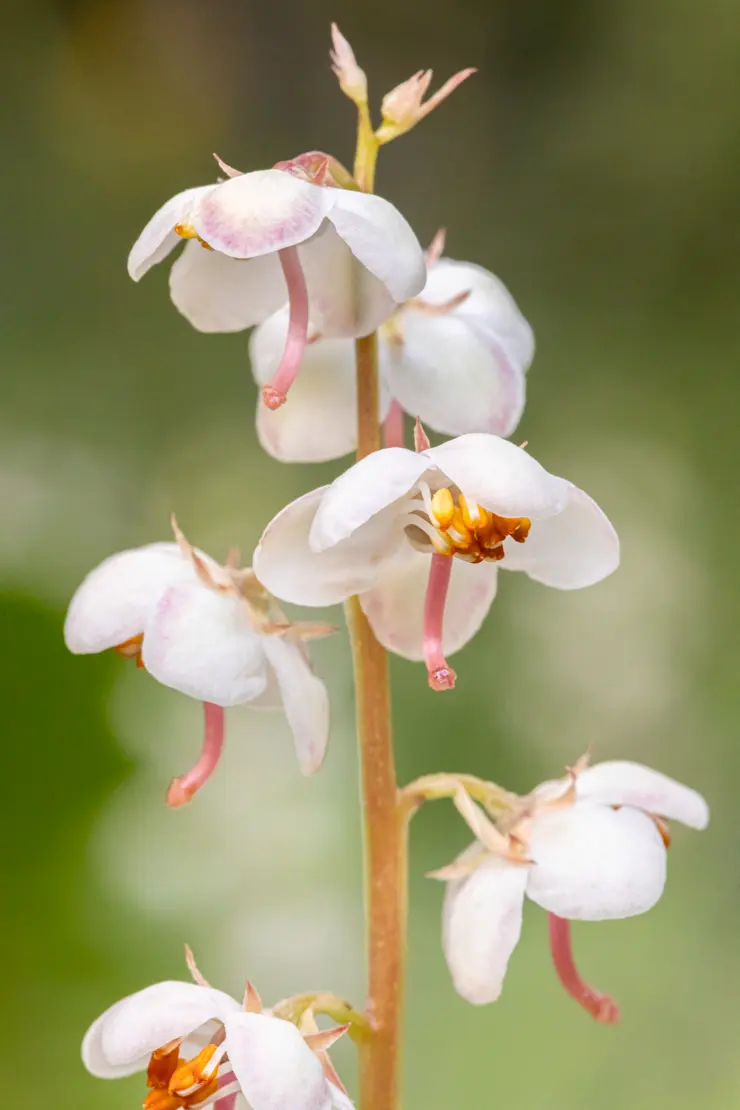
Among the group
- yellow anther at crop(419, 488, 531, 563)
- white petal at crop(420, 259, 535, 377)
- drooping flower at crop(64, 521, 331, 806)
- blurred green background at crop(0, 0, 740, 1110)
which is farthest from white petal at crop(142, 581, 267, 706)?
blurred green background at crop(0, 0, 740, 1110)

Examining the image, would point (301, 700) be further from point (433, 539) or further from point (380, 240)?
point (380, 240)

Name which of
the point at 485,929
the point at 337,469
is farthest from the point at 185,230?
the point at 337,469

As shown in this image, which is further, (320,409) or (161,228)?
(320,409)

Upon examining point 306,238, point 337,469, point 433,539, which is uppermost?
point 306,238

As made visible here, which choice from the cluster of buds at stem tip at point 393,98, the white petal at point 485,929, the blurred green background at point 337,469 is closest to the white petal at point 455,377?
the cluster of buds at stem tip at point 393,98

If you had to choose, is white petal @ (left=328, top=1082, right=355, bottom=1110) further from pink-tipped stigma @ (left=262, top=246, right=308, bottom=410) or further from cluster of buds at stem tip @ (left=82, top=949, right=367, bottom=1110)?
pink-tipped stigma @ (left=262, top=246, right=308, bottom=410)

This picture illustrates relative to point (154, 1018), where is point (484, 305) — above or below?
above

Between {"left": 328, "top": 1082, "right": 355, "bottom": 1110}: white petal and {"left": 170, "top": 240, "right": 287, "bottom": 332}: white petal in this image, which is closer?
{"left": 328, "top": 1082, "right": 355, "bottom": 1110}: white petal
